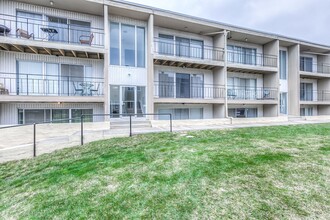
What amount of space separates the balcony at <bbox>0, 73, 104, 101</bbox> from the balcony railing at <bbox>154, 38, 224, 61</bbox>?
478cm

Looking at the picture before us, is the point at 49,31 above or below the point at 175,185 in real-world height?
above

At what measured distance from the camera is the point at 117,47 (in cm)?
1155

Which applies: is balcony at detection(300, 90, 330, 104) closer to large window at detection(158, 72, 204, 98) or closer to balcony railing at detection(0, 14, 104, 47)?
large window at detection(158, 72, 204, 98)

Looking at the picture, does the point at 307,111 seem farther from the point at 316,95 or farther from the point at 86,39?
the point at 86,39

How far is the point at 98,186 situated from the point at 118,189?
17.5 inches

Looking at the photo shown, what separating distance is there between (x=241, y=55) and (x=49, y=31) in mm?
14295

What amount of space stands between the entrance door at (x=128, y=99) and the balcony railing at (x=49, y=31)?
3.11 m

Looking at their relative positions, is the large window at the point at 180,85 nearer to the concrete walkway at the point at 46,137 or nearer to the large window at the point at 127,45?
the large window at the point at 127,45

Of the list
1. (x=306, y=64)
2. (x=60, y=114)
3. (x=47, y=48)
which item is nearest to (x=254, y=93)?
(x=306, y=64)

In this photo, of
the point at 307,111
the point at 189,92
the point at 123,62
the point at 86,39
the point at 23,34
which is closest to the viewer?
the point at 23,34

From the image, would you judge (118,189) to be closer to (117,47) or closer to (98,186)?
(98,186)

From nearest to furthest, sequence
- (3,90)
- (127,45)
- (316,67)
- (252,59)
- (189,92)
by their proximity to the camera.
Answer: (3,90)
(127,45)
(189,92)
(252,59)
(316,67)

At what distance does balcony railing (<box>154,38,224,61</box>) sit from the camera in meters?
13.0

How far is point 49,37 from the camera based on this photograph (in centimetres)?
1028
